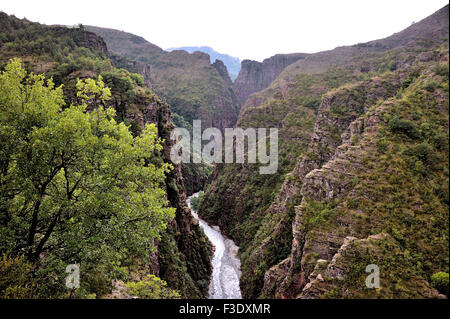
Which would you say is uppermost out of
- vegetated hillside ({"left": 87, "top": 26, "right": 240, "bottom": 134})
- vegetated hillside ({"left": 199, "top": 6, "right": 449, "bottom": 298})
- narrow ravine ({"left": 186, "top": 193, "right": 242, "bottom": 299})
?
vegetated hillside ({"left": 87, "top": 26, "right": 240, "bottom": 134})

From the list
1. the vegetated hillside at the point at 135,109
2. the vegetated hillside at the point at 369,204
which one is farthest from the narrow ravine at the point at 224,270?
the vegetated hillside at the point at 135,109

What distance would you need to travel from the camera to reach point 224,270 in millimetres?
47750

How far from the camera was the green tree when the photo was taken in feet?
33.6

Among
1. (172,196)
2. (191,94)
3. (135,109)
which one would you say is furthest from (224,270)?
(191,94)

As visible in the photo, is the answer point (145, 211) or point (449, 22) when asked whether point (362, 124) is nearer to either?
point (449, 22)

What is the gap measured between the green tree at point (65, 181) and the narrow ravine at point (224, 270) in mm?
31124

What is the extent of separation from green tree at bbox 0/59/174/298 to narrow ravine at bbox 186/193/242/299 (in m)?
31.1

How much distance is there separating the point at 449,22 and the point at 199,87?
188 m

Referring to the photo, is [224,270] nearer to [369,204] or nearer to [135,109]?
[369,204]

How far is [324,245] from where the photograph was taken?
77.8 ft

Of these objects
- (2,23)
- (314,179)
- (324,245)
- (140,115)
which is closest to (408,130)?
(314,179)
